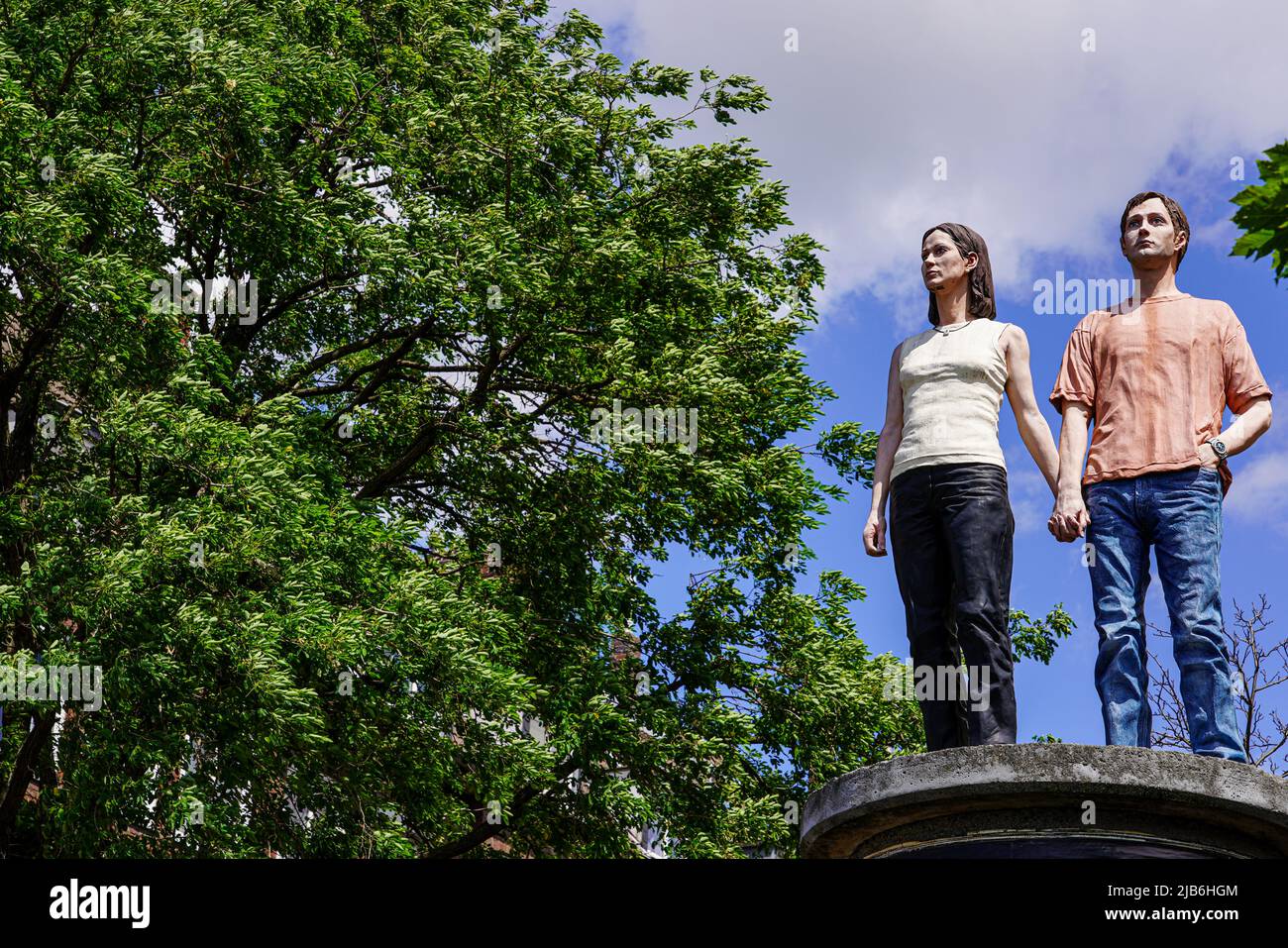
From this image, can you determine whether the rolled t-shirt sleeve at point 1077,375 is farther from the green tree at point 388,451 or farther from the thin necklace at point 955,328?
the green tree at point 388,451

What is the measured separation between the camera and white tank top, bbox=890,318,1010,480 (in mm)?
6984

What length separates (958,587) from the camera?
22.2ft

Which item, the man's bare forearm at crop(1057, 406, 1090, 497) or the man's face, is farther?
the man's face

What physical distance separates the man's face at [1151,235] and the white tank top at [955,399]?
68 centimetres

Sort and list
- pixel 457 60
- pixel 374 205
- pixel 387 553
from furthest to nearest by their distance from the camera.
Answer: pixel 457 60 < pixel 374 205 < pixel 387 553

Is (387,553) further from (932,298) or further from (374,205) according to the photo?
(932,298)

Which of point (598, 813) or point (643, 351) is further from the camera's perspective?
point (643, 351)

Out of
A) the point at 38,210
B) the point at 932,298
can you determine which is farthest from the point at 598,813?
the point at 932,298

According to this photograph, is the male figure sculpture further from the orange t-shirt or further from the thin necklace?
the thin necklace

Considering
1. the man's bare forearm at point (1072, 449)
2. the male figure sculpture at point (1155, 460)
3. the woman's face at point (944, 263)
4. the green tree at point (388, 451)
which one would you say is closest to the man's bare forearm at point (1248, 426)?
the male figure sculpture at point (1155, 460)

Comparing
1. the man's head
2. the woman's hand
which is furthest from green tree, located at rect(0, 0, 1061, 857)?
the man's head
